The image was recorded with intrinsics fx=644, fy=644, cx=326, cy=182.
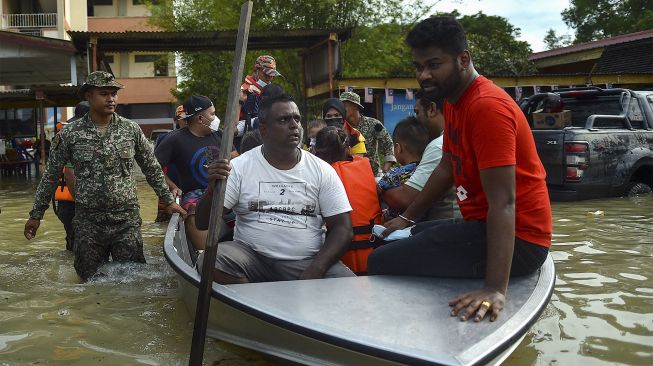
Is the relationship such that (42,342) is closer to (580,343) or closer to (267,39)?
(580,343)

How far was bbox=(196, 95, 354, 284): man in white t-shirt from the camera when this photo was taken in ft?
12.5

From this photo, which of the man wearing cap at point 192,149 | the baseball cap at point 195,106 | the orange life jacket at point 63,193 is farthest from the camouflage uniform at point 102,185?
the orange life jacket at point 63,193

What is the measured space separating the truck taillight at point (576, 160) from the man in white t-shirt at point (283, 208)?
558 cm

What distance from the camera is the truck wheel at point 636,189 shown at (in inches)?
377

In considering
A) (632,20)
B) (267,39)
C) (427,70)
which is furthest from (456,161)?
(632,20)

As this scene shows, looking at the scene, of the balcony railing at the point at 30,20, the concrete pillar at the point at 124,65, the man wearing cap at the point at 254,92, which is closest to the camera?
the man wearing cap at the point at 254,92

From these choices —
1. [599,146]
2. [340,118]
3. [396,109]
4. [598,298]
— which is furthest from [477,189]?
[396,109]

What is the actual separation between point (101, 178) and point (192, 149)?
0.98 metres

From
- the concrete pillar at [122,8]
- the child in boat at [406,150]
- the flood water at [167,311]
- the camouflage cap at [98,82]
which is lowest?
the flood water at [167,311]

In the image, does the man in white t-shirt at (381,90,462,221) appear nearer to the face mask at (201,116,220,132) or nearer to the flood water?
the flood water

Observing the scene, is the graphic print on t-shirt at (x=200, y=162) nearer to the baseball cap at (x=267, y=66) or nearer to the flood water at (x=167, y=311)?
the flood water at (x=167, y=311)

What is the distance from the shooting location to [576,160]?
28.1 ft

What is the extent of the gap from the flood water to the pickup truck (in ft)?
3.83

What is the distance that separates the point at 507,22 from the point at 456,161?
45.9 meters
